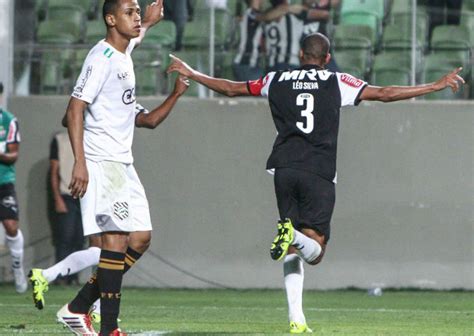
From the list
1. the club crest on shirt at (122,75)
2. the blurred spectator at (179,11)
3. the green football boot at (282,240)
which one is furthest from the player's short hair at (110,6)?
the blurred spectator at (179,11)

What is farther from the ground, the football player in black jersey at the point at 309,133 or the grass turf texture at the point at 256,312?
the football player in black jersey at the point at 309,133

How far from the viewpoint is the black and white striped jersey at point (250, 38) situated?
14211 millimetres

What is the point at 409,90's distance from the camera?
8.80 meters

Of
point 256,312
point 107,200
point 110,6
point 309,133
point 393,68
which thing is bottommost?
point 256,312

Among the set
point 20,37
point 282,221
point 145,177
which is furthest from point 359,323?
point 20,37

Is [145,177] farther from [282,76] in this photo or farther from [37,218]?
[282,76]

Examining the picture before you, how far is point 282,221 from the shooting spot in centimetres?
869

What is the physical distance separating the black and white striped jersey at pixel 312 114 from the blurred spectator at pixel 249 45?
5088 millimetres

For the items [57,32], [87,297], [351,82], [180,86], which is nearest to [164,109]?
[180,86]

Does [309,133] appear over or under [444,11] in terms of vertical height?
under

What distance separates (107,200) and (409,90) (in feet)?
8.01

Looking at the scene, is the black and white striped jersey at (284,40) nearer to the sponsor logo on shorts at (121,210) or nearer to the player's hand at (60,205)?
the player's hand at (60,205)

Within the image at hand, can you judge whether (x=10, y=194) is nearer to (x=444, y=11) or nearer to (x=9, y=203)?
(x=9, y=203)

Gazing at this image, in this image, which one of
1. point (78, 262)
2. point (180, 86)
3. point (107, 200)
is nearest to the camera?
point (107, 200)
